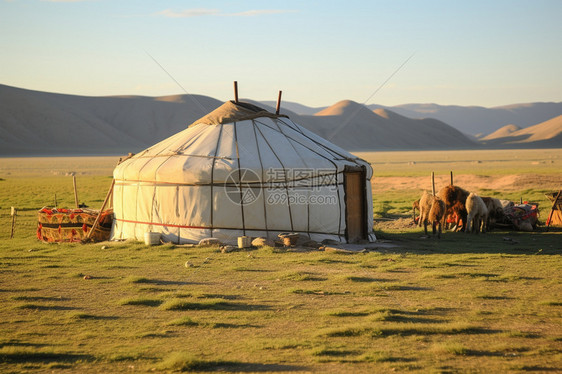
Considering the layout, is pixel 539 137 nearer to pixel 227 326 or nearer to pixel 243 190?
pixel 243 190

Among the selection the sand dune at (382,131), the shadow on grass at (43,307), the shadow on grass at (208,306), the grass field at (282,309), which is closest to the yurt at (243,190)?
the grass field at (282,309)

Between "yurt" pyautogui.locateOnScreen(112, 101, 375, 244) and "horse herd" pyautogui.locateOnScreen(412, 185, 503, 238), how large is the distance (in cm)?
163

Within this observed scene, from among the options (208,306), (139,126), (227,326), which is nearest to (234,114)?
(208,306)

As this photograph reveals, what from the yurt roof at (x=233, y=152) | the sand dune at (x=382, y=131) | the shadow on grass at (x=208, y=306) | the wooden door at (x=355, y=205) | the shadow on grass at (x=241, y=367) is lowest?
the shadow on grass at (x=241, y=367)

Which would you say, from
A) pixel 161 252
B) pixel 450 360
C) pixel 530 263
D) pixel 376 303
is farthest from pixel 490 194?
pixel 450 360

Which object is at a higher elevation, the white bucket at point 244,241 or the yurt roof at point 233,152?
the yurt roof at point 233,152

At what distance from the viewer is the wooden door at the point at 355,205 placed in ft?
42.0

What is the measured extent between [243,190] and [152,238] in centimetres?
208

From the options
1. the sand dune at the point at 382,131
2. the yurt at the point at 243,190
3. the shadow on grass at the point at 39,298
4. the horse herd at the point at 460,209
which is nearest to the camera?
the shadow on grass at the point at 39,298

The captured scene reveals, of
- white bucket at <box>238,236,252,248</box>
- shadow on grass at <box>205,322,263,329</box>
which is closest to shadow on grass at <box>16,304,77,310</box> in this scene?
shadow on grass at <box>205,322,263,329</box>

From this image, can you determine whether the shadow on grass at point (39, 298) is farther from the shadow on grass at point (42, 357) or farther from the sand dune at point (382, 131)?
the sand dune at point (382, 131)

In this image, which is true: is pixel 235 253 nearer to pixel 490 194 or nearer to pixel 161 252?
pixel 161 252

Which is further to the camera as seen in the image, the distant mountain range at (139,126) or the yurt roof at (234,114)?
the distant mountain range at (139,126)

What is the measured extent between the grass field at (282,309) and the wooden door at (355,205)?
1128 millimetres
